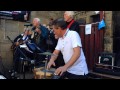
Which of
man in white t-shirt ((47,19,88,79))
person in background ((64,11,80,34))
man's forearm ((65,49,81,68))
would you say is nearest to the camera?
man's forearm ((65,49,81,68))

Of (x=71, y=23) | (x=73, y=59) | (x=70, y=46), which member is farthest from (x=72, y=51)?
(x=71, y=23)

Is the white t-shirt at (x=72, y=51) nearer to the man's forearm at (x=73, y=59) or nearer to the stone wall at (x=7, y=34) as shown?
the man's forearm at (x=73, y=59)

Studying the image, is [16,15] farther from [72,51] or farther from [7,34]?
[72,51]

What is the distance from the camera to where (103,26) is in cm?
684

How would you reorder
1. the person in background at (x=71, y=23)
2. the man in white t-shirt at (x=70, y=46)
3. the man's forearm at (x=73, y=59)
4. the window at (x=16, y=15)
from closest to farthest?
the man's forearm at (x=73, y=59)
the man in white t-shirt at (x=70, y=46)
the person in background at (x=71, y=23)
the window at (x=16, y=15)

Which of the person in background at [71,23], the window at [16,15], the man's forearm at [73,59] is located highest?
the window at [16,15]

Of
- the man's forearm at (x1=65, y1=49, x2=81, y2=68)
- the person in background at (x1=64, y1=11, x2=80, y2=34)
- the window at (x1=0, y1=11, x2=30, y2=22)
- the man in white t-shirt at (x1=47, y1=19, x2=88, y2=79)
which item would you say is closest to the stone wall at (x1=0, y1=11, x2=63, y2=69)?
the window at (x1=0, y1=11, x2=30, y2=22)

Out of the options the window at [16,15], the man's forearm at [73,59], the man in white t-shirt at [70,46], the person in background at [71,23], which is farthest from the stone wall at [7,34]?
the man's forearm at [73,59]

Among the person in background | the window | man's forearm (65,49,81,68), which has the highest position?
the window

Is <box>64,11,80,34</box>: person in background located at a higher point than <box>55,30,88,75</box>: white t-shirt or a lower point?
higher

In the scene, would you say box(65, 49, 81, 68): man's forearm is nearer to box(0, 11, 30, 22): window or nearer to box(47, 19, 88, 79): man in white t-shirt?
box(47, 19, 88, 79): man in white t-shirt
